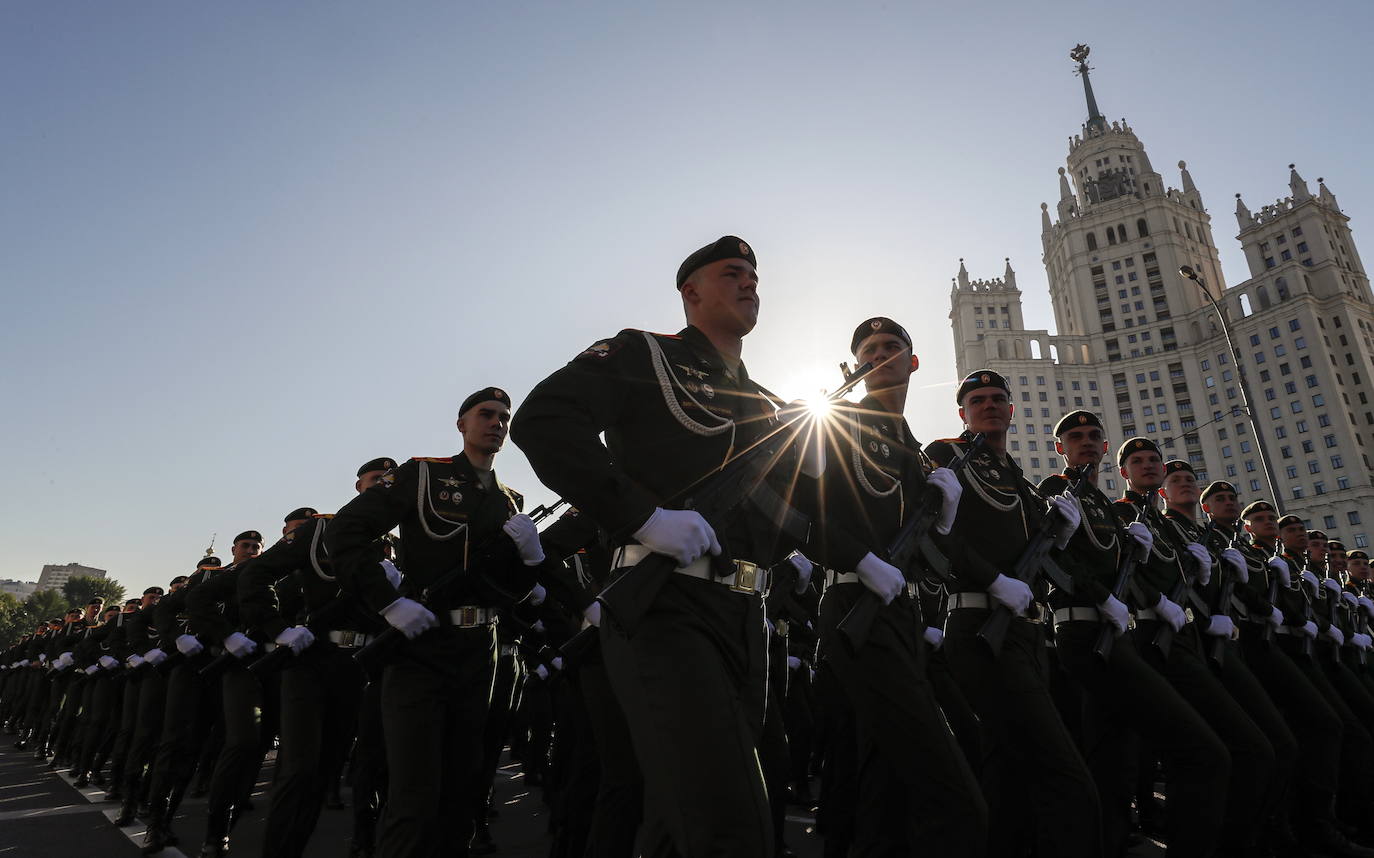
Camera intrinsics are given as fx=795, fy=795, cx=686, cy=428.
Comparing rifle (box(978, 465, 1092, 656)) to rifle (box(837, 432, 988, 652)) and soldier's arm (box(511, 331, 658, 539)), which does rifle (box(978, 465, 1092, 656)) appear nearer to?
rifle (box(837, 432, 988, 652))

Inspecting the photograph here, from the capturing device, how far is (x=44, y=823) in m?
7.84

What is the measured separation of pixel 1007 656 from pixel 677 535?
2716 millimetres

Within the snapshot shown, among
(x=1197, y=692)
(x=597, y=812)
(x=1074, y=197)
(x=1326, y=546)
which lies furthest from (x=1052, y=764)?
(x=1074, y=197)

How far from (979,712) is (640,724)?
9.03 feet

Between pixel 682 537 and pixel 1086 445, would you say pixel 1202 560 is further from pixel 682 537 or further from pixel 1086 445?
pixel 682 537

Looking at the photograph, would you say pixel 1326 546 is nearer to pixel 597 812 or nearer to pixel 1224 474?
pixel 597 812

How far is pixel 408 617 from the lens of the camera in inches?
164

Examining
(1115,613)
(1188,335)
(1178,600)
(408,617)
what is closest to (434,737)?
(408,617)

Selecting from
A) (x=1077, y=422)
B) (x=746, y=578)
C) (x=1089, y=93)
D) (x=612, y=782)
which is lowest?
(x=612, y=782)

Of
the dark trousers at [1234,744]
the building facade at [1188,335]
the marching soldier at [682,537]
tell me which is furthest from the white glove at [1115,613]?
the building facade at [1188,335]

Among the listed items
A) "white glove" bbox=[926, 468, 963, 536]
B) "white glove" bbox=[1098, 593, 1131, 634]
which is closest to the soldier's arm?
"white glove" bbox=[926, 468, 963, 536]

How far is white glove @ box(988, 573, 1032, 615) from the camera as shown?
4.34 metres

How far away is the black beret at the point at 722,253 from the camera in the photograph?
3244 millimetres

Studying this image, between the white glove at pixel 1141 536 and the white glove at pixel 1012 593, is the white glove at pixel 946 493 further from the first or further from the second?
the white glove at pixel 1141 536
